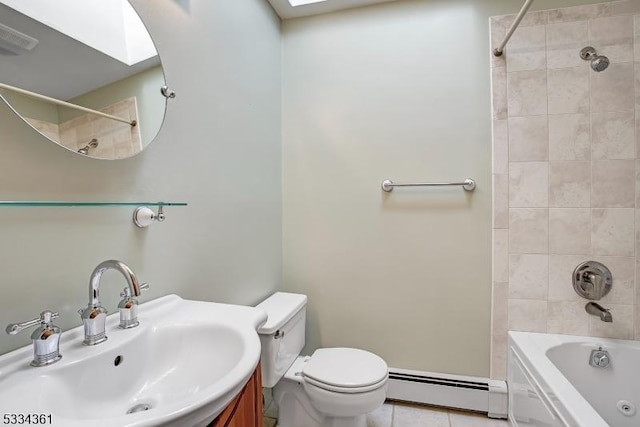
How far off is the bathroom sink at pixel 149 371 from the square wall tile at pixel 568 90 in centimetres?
184

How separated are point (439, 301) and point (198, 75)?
1.70m

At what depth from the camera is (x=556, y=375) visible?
47.6 inches

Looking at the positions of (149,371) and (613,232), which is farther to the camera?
(613,232)

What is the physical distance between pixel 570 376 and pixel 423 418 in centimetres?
77

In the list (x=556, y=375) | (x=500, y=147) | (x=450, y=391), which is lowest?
(x=450, y=391)

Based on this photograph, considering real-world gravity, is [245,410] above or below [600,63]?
below

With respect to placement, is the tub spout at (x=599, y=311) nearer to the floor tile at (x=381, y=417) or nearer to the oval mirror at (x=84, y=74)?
the floor tile at (x=381, y=417)

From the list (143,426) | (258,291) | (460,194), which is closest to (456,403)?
(460,194)

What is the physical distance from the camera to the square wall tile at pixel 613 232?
5.00 ft

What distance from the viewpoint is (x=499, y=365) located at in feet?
5.51

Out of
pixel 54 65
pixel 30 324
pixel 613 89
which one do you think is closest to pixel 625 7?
pixel 613 89

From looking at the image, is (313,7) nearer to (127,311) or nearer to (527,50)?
(527,50)

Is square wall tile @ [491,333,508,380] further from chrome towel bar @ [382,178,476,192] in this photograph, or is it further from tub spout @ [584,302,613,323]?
chrome towel bar @ [382,178,476,192]

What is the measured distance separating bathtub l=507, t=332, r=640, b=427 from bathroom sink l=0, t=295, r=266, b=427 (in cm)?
123
